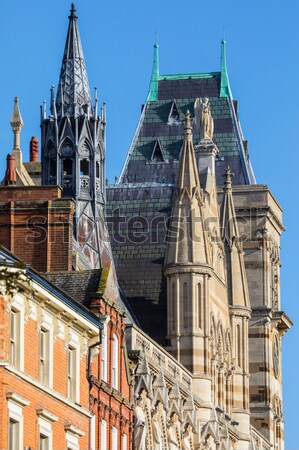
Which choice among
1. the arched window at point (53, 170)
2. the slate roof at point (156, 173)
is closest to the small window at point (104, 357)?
the arched window at point (53, 170)

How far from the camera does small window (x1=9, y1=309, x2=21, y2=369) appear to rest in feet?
192

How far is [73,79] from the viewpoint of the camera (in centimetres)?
11531

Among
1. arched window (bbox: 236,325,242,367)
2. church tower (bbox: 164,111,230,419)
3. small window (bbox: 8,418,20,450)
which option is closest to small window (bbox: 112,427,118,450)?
small window (bbox: 8,418,20,450)

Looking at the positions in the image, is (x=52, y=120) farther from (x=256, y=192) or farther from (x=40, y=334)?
(x=40, y=334)

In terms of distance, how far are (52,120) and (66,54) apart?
480 centimetres

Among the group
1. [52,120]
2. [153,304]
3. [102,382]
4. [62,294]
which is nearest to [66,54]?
[52,120]

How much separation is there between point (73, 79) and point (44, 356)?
5424cm

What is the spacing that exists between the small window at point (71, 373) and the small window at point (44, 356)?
2962 mm

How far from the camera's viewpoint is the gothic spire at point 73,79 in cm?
11400

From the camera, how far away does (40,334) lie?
203 ft

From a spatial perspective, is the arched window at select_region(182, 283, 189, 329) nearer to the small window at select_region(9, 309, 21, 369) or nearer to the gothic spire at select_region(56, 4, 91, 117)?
the gothic spire at select_region(56, 4, 91, 117)

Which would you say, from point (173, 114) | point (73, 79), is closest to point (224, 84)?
point (173, 114)

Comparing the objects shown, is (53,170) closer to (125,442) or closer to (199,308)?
(199,308)
